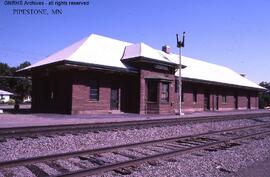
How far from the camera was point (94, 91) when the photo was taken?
2334 cm

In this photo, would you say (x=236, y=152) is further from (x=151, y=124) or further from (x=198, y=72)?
(x=198, y=72)

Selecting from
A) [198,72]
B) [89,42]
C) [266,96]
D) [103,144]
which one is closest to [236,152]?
[103,144]

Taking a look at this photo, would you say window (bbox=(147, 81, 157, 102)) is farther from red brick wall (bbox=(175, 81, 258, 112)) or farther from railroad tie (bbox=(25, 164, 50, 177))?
railroad tie (bbox=(25, 164, 50, 177))

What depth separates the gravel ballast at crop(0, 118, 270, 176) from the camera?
22.3ft

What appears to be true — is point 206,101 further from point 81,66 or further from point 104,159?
point 104,159

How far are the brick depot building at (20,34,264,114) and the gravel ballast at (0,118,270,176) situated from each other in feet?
33.3

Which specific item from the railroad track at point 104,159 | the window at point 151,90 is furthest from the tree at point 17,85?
the railroad track at point 104,159

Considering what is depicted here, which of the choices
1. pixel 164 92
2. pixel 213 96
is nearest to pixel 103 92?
pixel 164 92

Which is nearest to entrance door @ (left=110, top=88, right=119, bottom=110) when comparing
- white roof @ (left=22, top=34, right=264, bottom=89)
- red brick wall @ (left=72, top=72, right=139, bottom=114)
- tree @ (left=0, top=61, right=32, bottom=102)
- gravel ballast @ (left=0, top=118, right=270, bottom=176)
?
red brick wall @ (left=72, top=72, right=139, bottom=114)

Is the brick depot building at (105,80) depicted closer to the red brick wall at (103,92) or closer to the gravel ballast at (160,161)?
the red brick wall at (103,92)

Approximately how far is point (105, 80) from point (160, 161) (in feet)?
55.5

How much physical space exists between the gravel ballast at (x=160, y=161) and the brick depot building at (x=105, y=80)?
10.1m

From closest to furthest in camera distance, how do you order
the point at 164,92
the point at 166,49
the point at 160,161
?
the point at 160,161, the point at 164,92, the point at 166,49

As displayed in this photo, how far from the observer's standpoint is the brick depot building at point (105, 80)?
2212 cm
